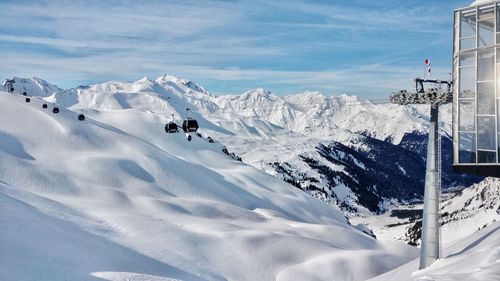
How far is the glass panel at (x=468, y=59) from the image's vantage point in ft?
137

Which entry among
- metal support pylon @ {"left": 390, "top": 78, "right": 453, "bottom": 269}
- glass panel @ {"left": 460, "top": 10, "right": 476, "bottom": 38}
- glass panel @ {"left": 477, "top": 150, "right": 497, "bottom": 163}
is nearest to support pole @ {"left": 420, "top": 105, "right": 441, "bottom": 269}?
metal support pylon @ {"left": 390, "top": 78, "right": 453, "bottom": 269}

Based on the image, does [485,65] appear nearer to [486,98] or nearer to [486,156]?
[486,98]

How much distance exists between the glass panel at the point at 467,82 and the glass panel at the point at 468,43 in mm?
1592

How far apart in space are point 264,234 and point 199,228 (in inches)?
536

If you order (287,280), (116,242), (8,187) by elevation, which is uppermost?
(8,187)

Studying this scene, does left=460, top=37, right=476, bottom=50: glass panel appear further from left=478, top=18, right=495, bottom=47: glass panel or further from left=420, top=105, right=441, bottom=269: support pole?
left=420, top=105, right=441, bottom=269: support pole

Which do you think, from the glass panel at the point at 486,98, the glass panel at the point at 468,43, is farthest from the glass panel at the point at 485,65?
the glass panel at the point at 468,43

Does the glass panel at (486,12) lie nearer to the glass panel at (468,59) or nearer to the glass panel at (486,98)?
the glass panel at (468,59)

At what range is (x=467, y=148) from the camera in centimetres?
4262

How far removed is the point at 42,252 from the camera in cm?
7300

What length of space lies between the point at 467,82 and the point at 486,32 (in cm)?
385

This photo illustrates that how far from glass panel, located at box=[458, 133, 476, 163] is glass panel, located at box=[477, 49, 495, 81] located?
4.40 metres

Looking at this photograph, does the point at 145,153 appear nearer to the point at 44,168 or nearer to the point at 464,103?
the point at 44,168

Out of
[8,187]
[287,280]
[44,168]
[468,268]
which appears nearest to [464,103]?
[468,268]
